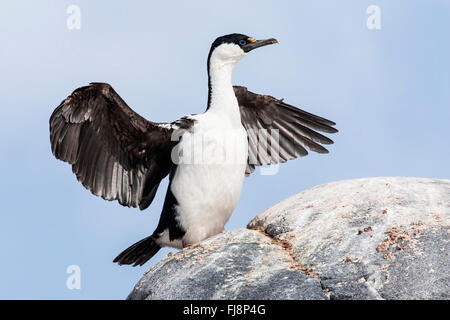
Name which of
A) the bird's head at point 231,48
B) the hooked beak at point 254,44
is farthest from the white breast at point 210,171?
the hooked beak at point 254,44

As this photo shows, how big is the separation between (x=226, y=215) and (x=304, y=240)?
1.64 meters

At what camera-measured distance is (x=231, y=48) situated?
9.44 m

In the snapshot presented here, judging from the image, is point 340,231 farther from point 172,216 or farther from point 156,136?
point 156,136

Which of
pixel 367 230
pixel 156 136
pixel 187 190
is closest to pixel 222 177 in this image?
pixel 187 190

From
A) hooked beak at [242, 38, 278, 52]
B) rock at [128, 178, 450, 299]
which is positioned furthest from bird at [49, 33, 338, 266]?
rock at [128, 178, 450, 299]

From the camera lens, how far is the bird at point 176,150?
8711 millimetres

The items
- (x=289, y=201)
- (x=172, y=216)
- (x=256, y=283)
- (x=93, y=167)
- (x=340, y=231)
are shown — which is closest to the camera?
(x=256, y=283)

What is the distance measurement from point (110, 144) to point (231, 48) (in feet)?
6.30

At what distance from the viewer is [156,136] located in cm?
953

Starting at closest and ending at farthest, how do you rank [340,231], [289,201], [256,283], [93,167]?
[256,283]
[340,231]
[289,201]
[93,167]

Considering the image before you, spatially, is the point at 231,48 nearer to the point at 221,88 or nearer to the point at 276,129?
the point at 221,88

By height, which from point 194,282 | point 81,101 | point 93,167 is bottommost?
point 194,282

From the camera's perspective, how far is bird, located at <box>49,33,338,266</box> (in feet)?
28.6

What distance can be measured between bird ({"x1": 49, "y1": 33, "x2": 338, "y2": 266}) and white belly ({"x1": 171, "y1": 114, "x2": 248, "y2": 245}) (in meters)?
0.01
